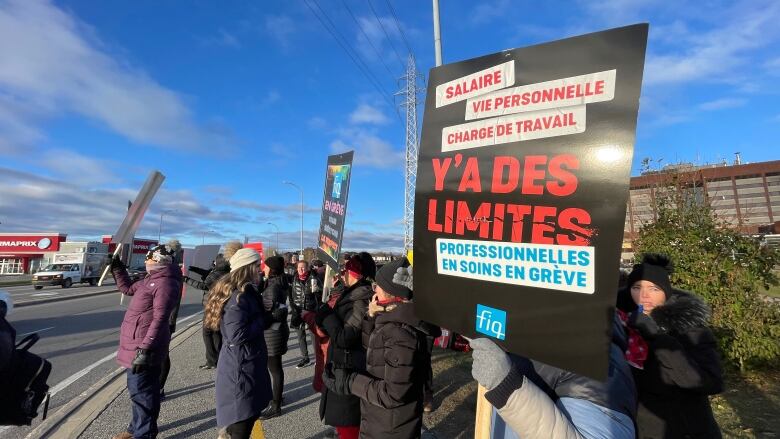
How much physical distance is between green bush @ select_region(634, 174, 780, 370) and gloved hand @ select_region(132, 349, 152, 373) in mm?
6587

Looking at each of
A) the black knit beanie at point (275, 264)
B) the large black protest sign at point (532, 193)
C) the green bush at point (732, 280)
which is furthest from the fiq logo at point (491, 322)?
the green bush at point (732, 280)

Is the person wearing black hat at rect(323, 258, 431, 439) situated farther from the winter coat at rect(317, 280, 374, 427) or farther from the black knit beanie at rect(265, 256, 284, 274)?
the black knit beanie at rect(265, 256, 284, 274)

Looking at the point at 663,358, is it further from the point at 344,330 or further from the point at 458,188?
the point at 344,330

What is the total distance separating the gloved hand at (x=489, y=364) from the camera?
4.19 ft

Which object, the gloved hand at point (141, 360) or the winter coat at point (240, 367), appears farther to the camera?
the gloved hand at point (141, 360)

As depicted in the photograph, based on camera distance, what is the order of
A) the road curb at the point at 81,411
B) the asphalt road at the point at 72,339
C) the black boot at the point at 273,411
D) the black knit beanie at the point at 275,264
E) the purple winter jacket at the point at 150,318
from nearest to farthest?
the purple winter jacket at the point at 150,318 → the road curb at the point at 81,411 → the black boot at the point at 273,411 → the black knit beanie at the point at 275,264 → the asphalt road at the point at 72,339

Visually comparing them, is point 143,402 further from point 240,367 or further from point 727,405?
point 727,405

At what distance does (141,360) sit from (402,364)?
253 cm

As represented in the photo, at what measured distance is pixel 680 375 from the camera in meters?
2.00

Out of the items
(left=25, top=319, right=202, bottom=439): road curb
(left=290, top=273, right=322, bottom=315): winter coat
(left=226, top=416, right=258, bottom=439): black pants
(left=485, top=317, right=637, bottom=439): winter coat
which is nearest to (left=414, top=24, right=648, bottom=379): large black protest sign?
(left=485, top=317, right=637, bottom=439): winter coat

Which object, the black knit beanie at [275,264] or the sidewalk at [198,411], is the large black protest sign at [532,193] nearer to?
the sidewalk at [198,411]

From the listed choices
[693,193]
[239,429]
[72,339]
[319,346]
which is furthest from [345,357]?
[72,339]

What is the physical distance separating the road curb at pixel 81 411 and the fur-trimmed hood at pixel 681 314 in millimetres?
5224

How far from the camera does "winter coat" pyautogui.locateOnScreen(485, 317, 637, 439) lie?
4.02 feet
